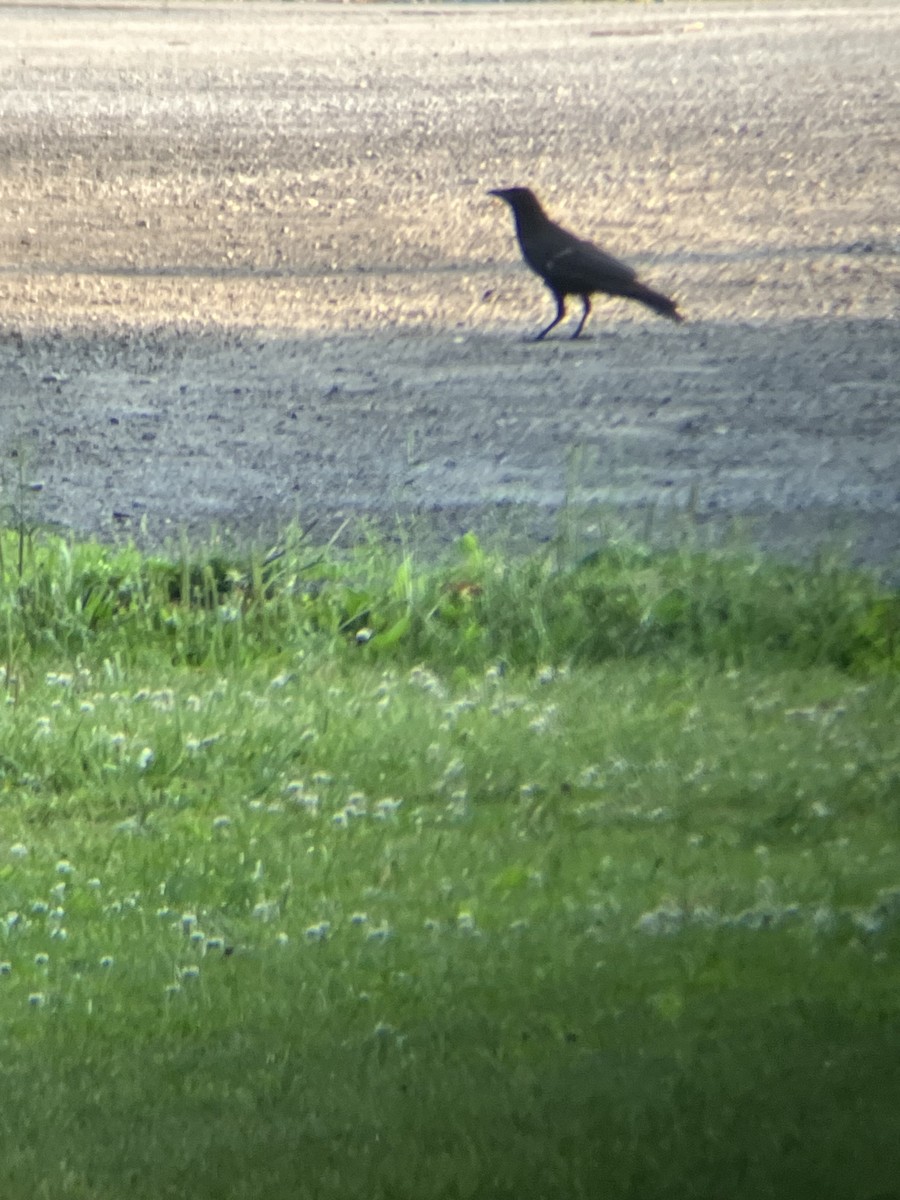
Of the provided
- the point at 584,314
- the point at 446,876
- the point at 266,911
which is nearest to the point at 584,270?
the point at 584,314

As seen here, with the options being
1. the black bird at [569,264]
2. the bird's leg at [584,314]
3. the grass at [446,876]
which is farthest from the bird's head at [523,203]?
the grass at [446,876]

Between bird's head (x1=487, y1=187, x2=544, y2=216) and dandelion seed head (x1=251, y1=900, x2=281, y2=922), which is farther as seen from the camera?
bird's head (x1=487, y1=187, x2=544, y2=216)

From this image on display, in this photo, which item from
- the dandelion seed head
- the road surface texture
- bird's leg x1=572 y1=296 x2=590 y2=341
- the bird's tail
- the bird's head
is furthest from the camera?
bird's leg x1=572 y1=296 x2=590 y2=341

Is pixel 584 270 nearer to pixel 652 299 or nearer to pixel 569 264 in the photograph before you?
pixel 569 264

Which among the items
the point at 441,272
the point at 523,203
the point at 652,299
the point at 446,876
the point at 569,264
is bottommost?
the point at 441,272

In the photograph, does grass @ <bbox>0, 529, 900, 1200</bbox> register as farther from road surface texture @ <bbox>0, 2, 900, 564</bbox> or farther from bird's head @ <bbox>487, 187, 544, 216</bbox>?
bird's head @ <bbox>487, 187, 544, 216</bbox>

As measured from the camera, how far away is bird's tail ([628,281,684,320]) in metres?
8.65

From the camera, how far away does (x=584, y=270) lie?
880 cm

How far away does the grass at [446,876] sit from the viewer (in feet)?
9.82

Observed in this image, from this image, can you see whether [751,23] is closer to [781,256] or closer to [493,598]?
[781,256]

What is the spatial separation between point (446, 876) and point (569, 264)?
4.99 m

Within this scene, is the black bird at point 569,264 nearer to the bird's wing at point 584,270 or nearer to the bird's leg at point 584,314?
the bird's wing at point 584,270

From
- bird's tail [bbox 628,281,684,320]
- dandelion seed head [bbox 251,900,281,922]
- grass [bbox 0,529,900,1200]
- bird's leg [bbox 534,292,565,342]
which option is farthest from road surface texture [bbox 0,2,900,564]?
dandelion seed head [bbox 251,900,281,922]

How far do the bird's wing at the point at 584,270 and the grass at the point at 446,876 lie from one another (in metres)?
2.61
